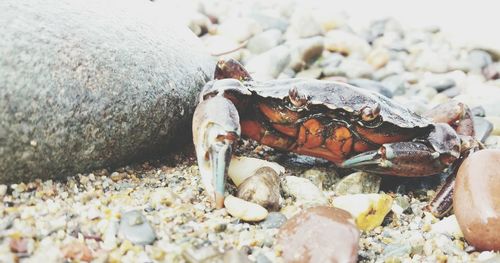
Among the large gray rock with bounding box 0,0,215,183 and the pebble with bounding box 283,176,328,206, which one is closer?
the large gray rock with bounding box 0,0,215,183

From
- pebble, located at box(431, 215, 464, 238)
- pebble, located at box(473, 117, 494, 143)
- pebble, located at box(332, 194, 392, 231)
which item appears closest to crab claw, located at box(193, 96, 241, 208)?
pebble, located at box(332, 194, 392, 231)

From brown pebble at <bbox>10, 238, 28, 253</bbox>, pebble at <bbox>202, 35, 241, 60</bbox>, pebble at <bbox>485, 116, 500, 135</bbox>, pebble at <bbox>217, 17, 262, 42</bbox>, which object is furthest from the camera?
pebble at <bbox>217, 17, 262, 42</bbox>

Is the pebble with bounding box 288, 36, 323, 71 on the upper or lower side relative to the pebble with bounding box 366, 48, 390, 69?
upper

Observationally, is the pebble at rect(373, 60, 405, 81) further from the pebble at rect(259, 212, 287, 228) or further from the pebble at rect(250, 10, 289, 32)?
the pebble at rect(259, 212, 287, 228)

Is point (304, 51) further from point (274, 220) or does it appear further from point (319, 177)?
point (274, 220)

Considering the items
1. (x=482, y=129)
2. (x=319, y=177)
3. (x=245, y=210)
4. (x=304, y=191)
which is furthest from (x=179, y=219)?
(x=482, y=129)

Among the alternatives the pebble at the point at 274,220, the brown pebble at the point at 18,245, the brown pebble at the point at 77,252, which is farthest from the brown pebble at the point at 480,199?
the brown pebble at the point at 18,245

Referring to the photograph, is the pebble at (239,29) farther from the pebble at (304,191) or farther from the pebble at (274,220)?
the pebble at (274,220)
